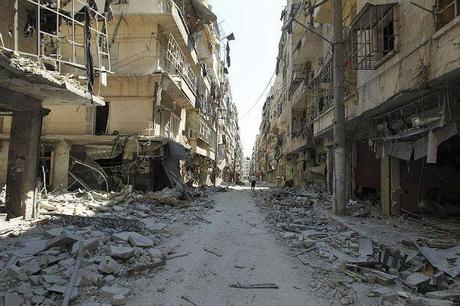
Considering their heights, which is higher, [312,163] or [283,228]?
[312,163]

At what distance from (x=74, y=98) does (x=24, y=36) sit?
2297mm

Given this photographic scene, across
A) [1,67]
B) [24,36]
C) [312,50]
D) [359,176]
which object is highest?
[312,50]

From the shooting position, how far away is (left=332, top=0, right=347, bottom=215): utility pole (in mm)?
13406

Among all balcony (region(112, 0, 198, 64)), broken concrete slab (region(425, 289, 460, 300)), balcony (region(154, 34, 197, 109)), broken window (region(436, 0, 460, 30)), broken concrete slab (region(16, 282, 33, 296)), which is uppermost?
balcony (region(112, 0, 198, 64))

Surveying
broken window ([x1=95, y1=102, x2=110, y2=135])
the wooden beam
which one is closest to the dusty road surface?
the wooden beam

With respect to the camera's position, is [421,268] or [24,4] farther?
[24,4]

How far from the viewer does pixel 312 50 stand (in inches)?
1000

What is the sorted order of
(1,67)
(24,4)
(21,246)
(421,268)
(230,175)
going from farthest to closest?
1. (230,175)
2. (24,4)
3. (1,67)
4. (21,246)
5. (421,268)

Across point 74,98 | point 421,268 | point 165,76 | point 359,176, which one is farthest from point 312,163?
point 421,268

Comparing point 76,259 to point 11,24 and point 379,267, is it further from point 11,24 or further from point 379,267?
point 11,24

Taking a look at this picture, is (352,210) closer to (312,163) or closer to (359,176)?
(359,176)

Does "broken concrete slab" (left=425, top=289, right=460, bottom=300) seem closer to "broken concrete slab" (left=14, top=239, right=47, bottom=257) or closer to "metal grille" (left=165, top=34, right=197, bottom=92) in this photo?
"broken concrete slab" (left=14, top=239, right=47, bottom=257)

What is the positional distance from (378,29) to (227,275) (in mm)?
9487

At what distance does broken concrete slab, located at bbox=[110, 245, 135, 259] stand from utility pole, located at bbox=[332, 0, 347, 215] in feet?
27.8
